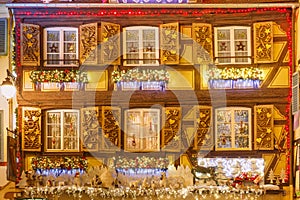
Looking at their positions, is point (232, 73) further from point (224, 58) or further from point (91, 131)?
point (91, 131)

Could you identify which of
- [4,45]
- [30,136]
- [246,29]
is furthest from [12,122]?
[246,29]

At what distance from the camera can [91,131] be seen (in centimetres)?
1819

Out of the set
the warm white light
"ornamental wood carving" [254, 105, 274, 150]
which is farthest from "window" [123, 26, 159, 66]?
the warm white light

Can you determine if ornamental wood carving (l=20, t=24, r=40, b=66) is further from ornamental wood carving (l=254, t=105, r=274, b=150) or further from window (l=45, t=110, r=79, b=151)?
ornamental wood carving (l=254, t=105, r=274, b=150)

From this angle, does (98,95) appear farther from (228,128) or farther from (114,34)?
(228,128)

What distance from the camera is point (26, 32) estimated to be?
1827 cm

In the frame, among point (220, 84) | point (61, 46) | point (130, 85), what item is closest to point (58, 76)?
point (61, 46)

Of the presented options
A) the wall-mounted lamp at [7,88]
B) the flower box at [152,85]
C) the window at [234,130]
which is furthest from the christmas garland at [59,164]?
the window at [234,130]

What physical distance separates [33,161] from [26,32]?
367cm

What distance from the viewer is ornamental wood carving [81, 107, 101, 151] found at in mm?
18172

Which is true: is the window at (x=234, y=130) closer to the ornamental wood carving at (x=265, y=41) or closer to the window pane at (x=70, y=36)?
the ornamental wood carving at (x=265, y=41)

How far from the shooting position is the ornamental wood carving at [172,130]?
715 inches

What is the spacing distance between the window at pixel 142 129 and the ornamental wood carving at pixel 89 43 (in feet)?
6.05

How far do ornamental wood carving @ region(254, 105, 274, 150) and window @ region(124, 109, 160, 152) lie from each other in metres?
2.83
